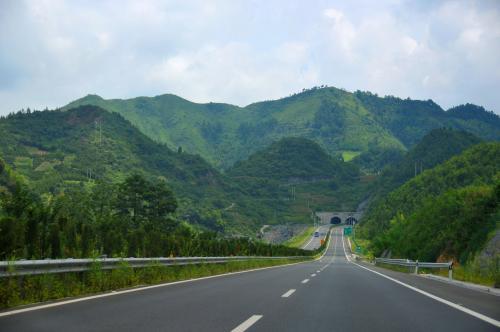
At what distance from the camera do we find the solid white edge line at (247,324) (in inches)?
298

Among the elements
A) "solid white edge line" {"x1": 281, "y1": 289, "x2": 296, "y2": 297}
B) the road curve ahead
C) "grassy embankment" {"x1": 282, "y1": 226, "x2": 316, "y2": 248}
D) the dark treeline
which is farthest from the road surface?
the road curve ahead

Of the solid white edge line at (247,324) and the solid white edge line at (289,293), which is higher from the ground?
the solid white edge line at (247,324)

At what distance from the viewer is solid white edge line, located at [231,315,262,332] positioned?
7.57m

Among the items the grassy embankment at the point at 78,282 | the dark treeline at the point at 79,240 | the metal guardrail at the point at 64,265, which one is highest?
the dark treeline at the point at 79,240

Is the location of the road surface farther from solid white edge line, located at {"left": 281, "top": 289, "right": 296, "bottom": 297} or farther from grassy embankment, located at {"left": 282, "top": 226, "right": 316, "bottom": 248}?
solid white edge line, located at {"left": 281, "top": 289, "right": 296, "bottom": 297}

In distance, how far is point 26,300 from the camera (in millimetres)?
10375

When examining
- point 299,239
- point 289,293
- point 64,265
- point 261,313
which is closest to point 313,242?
point 299,239

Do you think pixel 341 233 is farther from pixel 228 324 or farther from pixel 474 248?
pixel 228 324

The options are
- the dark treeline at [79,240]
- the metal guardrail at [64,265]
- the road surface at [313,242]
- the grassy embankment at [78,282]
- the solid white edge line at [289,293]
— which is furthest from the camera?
the road surface at [313,242]

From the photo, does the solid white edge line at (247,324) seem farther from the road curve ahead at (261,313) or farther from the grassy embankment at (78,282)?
the grassy embankment at (78,282)

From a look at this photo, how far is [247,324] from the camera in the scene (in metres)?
8.03

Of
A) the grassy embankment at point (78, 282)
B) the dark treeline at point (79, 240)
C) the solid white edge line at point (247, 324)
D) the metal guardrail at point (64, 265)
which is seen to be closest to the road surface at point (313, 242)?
the dark treeline at point (79, 240)

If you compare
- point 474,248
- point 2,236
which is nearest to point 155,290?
point 2,236

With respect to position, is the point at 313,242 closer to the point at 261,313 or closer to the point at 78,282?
the point at 78,282
